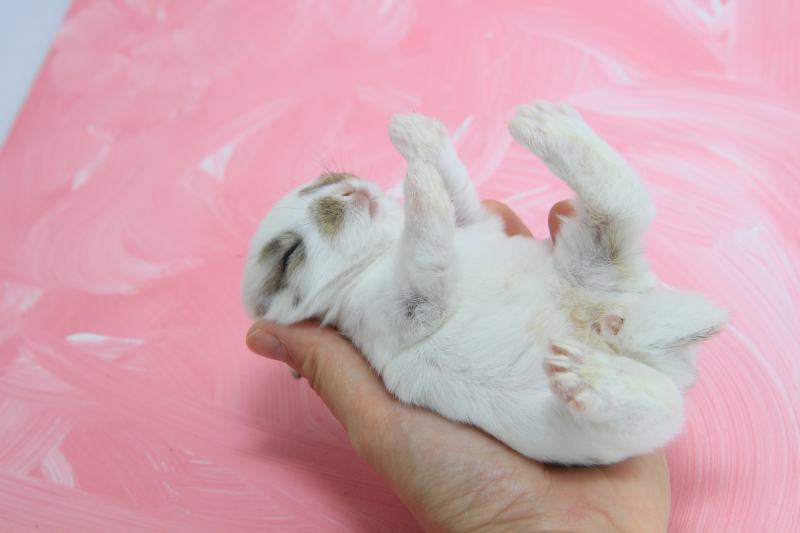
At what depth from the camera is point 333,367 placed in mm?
1702

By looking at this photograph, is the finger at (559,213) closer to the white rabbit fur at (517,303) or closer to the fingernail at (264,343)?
the white rabbit fur at (517,303)

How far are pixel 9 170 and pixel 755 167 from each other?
3095mm

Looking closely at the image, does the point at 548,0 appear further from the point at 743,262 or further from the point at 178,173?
the point at 178,173

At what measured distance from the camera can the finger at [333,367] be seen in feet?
5.40

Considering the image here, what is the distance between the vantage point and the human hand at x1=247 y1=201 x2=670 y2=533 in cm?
145

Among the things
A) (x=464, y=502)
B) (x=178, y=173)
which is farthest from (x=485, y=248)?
(x=178, y=173)

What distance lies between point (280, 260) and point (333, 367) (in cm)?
32

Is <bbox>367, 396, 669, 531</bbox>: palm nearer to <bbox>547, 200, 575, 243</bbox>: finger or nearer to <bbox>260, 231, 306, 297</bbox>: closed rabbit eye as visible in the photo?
<bbox>260, 231, 306, 297</bbox>: closed rabbit eye

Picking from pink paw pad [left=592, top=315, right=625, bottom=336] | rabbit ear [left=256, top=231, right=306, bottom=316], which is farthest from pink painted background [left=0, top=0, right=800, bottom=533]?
pink paw pad [left=592, top=315, right=625, bottom=336]

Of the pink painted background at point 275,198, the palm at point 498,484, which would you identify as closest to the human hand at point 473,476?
the palm at point 498,484

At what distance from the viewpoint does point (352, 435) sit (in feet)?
5.50

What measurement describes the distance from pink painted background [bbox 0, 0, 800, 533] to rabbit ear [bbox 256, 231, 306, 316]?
0.49 metres

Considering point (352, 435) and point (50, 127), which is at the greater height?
point (50, 127)

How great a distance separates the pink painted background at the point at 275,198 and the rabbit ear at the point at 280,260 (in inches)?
19.2
